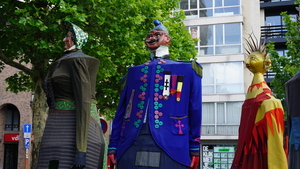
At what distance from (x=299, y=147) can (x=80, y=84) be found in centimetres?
222

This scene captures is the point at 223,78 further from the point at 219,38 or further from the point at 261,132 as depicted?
the point at 261,132

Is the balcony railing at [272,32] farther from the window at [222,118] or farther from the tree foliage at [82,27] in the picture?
the tree foliage at [82,27]

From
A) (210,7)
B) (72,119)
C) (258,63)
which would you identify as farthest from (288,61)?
(72,119)

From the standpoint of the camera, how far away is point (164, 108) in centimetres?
500

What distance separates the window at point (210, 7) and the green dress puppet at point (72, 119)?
29.3 metres

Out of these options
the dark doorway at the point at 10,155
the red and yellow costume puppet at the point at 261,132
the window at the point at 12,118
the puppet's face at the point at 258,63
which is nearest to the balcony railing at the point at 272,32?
the window at the point at 12,118

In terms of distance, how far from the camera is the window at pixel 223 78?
3259cm

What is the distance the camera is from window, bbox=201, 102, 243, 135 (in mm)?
32938

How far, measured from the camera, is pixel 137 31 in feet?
50.7

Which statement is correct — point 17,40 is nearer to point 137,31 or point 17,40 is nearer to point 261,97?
point 137,31

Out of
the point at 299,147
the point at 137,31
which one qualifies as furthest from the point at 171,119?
the point at 137,31

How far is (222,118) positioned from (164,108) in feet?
94.1

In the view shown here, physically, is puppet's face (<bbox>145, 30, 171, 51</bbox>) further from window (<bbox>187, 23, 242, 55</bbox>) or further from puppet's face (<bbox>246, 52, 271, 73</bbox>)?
window (<bbox>187, 23, 242, 55</bbox>)

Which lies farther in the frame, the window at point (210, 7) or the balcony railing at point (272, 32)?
the balcony railing at point (272, 32)
